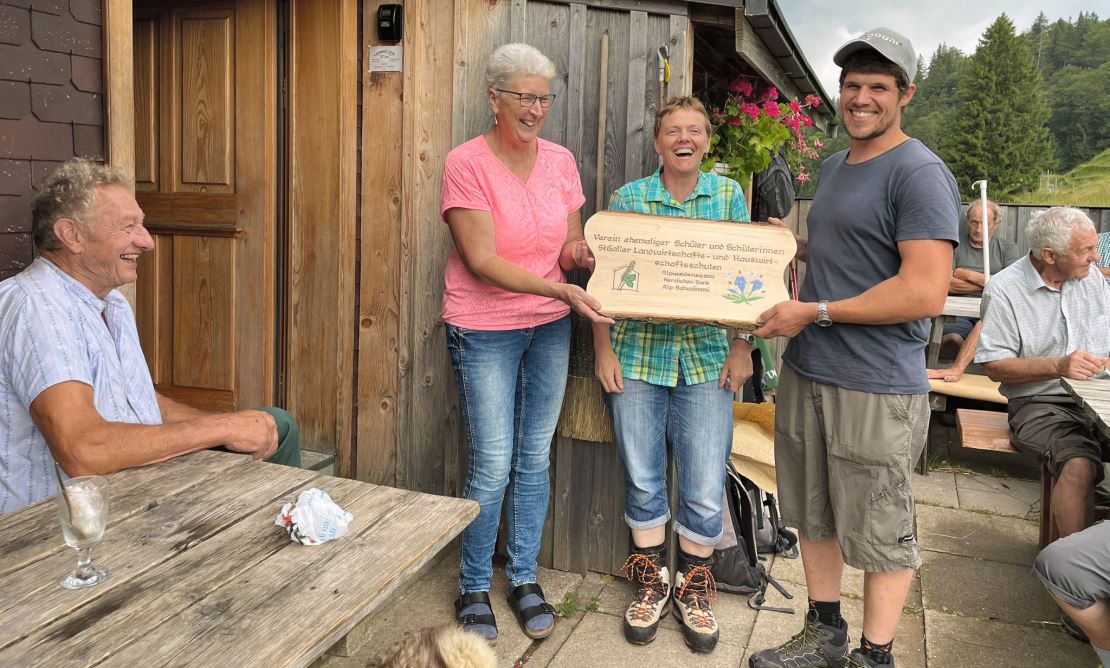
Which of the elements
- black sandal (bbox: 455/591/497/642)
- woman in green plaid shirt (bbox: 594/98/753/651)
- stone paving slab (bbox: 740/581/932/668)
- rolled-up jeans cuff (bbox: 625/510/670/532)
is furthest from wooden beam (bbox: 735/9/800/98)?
black sandal (bbox: 455/591/497/642)

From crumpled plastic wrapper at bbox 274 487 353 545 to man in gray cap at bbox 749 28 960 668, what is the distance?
54.6 inches

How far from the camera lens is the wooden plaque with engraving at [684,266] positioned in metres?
2.57

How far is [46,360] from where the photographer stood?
183cm

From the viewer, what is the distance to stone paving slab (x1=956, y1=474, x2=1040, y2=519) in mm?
4301

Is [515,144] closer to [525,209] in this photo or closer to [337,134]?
[525,209]

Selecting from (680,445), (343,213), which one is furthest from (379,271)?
(680,445)

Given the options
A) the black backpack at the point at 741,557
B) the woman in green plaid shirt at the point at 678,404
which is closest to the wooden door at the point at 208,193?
the woman in green plaid shirt at the point at 678,404

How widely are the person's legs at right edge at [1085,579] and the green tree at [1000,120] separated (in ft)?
152

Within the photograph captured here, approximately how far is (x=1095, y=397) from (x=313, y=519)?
269 cm

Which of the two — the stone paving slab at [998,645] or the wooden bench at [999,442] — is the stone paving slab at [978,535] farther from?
the stone paving slab at [998,645]

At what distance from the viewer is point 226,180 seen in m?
3.64

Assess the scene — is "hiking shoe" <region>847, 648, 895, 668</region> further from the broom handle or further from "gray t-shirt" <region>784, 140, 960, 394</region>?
the broom handle

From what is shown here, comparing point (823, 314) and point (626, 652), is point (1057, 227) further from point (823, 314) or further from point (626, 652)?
point (626, 652)

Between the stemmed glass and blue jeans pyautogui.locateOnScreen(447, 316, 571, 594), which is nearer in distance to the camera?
the stemmed glass
